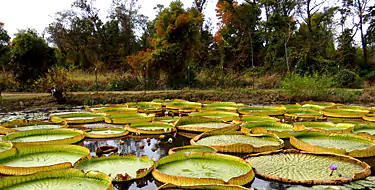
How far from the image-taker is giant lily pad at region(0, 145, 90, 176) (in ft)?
11.2

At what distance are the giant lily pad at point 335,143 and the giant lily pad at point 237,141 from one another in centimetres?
37

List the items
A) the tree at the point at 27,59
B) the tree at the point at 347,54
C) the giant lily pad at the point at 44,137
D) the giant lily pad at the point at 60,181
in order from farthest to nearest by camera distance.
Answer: the tree at the point at 347,54
the tree at the point at 27,59
the giant lily pad at the point at 44,137
the giant lily pad at the point at 60,181

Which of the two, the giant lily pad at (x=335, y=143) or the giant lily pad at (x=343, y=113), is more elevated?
the giant lily pad at (x=343, y=113)

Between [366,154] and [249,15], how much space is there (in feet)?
65.7

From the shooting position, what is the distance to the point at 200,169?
138 inches

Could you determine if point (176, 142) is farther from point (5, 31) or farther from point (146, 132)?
point (5, 31)

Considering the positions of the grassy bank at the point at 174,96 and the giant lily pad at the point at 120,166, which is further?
the grassy bank at the point at 174,96

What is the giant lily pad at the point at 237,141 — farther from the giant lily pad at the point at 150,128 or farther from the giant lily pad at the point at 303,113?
the giant lily pad at the point at 303,113

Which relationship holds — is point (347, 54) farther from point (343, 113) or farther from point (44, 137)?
point (44, 137)

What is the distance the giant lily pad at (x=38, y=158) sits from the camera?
3.40 m

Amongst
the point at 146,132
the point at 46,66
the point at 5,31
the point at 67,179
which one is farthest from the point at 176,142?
the point at 5,31

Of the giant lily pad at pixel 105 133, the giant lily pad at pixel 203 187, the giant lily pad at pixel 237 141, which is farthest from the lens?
the giant lily pad at pixel 105 133

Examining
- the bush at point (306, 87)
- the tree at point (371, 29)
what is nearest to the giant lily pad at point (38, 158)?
the bush at point (306, 87)

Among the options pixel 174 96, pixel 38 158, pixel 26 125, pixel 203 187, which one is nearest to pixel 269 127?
pixel 203 187
